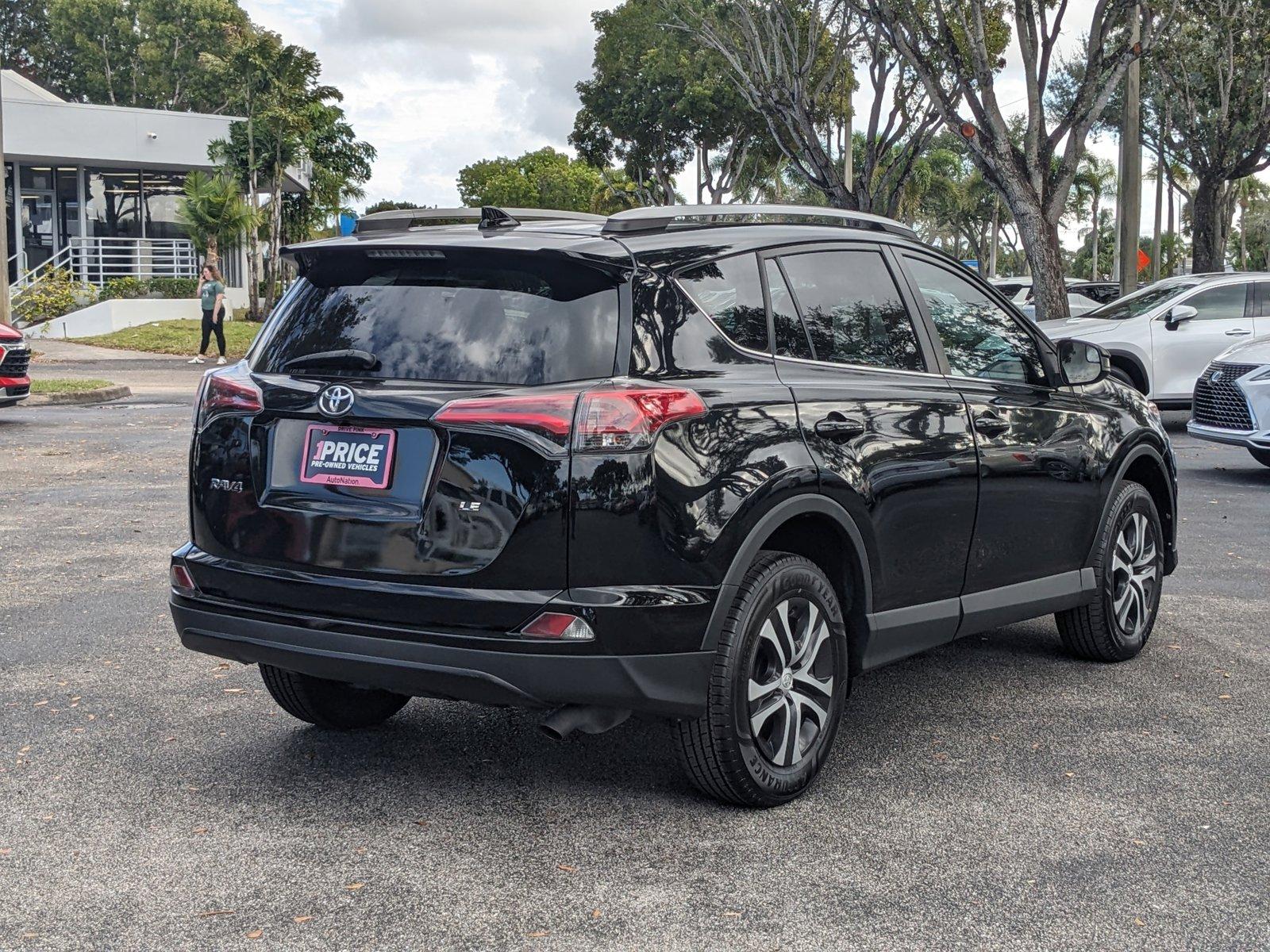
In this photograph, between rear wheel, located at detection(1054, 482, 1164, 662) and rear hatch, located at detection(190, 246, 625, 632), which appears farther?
rear wheel, located at detection(1054, 482, 1164, 662)

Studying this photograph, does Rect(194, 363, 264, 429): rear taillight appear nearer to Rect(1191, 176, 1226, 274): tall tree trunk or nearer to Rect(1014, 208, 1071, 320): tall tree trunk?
Rect(1014, 208, 1071, 320): tall tree trunk

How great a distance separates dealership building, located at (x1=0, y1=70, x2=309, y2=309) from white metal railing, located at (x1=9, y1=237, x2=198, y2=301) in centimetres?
3

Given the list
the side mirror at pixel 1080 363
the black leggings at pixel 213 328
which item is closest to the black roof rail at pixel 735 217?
the side mirror at pixel 1080 363

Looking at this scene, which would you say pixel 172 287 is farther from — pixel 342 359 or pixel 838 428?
pixel 838 428

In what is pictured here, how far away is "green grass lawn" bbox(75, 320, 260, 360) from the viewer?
107 feet

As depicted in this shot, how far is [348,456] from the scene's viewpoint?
4219 mm

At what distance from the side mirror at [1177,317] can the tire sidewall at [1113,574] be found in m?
10.9

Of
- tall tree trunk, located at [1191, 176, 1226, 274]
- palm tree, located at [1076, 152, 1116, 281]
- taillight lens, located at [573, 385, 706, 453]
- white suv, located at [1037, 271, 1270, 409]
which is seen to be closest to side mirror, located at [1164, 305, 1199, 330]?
white suv, located at [1037, 271, 1270, 409]

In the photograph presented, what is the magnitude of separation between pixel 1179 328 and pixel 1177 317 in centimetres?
24

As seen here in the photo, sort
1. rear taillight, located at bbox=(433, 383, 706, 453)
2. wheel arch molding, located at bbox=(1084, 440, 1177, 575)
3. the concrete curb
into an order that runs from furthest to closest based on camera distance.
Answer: the concrete curb
wheel arch molding, located at bbox=(1084, 440, 1177, 575)
rear taillight, located at bbox=(433, 383, 706, 453)

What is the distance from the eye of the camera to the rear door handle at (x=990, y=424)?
211 inches

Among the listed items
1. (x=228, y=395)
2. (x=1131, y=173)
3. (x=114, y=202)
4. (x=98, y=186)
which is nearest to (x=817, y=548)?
(x=228, y=395)

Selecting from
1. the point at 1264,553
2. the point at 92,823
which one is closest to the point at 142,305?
the point at 1264,553

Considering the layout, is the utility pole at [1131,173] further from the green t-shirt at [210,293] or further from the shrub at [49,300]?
the shrub at [49,300]
